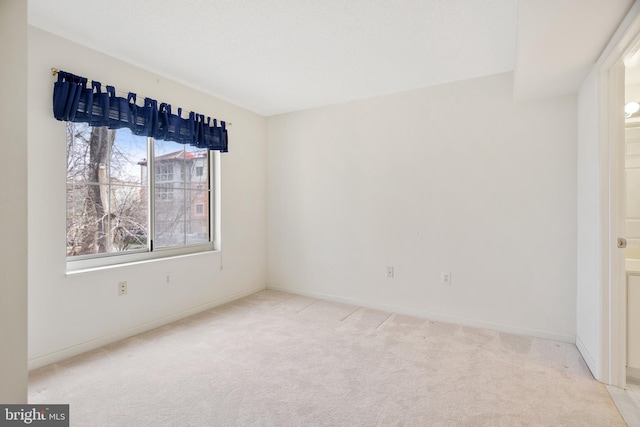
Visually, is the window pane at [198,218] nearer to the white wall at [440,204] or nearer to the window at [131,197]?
the window at [131,197]

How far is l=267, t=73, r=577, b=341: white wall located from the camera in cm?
272

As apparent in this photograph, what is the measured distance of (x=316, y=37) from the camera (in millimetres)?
2297

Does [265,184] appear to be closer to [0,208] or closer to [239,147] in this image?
[239,147]

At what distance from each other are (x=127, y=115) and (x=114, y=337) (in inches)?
A: 73.2

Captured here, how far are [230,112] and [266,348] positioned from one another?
106 inches

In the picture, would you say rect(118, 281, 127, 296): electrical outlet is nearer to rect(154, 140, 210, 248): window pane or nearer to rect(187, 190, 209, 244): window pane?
rect(154, 140, 210, 248): window pane

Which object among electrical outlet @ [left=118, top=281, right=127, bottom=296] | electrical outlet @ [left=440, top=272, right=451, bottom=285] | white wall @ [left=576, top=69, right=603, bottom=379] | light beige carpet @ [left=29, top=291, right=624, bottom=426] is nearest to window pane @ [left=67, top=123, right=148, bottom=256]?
electrical outlet @ [left=118, top=281, right=127, bottom=296]

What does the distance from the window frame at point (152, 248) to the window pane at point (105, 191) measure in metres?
0.04

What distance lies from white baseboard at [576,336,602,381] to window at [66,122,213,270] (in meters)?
3.56

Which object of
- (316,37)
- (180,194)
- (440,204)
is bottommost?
(440,204)

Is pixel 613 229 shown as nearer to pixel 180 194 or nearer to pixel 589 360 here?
pixel 589 360

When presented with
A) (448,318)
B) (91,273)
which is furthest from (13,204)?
(448,318)

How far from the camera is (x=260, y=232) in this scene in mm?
4270

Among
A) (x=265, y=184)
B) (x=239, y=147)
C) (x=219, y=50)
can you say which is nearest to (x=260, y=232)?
(x=265, y=184)
